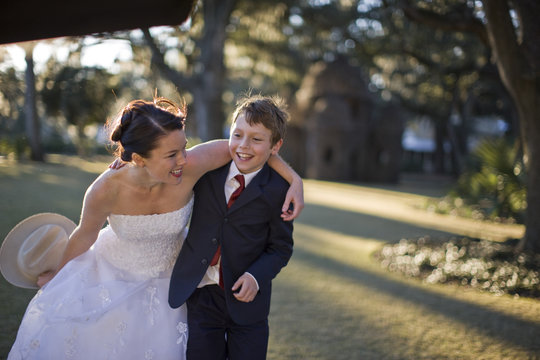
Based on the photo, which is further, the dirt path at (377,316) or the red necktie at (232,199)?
the dirt path at (377,316)

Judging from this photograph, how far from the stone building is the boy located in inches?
773

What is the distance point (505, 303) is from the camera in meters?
4.94

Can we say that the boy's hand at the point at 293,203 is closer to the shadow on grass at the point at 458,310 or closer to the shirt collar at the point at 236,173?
the shirt collar at the point at 236,173

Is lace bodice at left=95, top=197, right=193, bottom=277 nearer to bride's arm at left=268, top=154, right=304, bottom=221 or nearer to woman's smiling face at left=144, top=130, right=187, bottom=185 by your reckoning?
woman's smiling face at left=144, top=130, right=187, bottom=185

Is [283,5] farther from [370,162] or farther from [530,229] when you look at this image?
[530,229]

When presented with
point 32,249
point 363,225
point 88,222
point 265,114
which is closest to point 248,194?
point 265,114

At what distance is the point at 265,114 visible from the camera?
7.93 feet

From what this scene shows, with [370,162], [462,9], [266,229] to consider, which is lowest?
[370,162]

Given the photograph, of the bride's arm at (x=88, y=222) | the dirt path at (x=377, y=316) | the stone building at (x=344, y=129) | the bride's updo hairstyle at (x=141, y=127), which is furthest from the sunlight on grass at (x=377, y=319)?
the stone building at (x=344, y=129)

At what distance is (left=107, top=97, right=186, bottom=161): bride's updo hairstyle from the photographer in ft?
7.41

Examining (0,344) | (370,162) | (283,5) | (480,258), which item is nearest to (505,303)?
(480,258)

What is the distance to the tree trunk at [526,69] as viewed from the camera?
604cm

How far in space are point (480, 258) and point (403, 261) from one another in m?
1.06

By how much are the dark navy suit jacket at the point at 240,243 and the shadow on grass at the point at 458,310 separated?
2.75 metres
